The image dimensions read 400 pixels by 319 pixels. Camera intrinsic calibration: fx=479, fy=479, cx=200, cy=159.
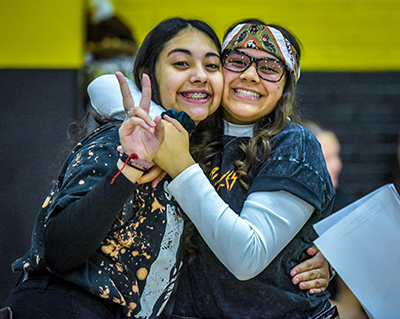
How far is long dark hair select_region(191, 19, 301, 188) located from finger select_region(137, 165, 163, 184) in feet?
1.15

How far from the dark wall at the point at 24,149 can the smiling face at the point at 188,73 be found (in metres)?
1.86

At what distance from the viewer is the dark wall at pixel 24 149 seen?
3.80m

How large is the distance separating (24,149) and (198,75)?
2.23 meters

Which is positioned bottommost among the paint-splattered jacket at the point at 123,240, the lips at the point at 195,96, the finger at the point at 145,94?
the paint-splattered jacket at the point at 123,240

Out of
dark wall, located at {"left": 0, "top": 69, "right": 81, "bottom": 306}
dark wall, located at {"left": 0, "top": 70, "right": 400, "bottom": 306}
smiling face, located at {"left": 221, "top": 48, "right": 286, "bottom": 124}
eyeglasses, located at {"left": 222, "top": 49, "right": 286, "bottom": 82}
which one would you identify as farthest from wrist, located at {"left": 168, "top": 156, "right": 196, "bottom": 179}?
dark wall, located at {"left": 0, "top": 69, "right": 81, "bottom": 306}

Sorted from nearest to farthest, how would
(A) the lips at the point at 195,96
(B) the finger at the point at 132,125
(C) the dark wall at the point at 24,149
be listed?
(B) the finger at the point at 132,125
(A) the lips at the point at 195,96
(C) the dark wall at the point at 24,149

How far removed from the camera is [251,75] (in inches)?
88.9

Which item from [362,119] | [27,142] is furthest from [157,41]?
[362,119]

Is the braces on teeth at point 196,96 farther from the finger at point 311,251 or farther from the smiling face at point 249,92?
the finger at point 311,251

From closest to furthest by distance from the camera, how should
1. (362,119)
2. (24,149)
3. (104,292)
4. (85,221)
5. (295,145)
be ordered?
1. (85,221)
2. (104,292)
3. (295,145)
4. (24,149)
5. (362,119)

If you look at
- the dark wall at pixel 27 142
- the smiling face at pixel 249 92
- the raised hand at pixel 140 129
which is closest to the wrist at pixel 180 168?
the raised hand at pixel 140 129

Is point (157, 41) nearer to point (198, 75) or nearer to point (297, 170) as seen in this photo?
point (198, 75)

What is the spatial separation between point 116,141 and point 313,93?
418 centimetres

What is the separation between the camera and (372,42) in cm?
564
